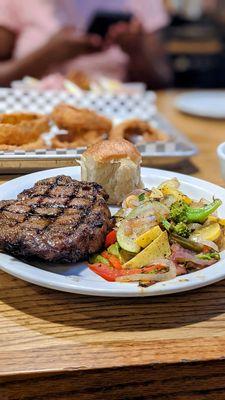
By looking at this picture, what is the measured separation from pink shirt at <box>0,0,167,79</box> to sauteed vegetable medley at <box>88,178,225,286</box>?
3.01 m

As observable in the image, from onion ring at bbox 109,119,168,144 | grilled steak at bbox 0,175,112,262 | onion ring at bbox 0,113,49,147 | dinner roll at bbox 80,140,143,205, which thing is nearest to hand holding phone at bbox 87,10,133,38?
onion ring at bbox 109,119,168,144

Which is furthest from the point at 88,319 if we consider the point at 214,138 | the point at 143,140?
the point at 214,138

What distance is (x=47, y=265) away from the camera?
48.4 inches

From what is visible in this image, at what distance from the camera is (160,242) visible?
1.24 metres

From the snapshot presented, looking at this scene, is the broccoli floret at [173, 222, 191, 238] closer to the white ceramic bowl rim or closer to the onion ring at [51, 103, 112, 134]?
the white ceramic bowl rim

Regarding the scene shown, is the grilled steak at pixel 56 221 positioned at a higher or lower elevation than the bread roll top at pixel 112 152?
lower

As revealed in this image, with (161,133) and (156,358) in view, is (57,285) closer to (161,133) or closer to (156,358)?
(156,358)

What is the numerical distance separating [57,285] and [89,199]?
1.18 feet

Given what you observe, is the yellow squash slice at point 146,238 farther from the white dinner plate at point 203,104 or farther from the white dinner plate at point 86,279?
the white dinner plate at point 203,104

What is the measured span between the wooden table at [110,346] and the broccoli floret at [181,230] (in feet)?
0.49

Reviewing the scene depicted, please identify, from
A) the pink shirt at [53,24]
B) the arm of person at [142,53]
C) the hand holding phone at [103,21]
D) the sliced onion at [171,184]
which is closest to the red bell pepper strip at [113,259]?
the sliced onion at [171,184]

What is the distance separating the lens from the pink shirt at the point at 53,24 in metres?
A: 4.15

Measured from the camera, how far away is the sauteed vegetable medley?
1.19m

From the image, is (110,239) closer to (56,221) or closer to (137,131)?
(56,221)
